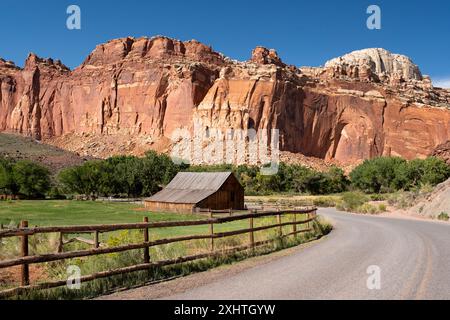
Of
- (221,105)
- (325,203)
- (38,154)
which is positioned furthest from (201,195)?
(221,105)

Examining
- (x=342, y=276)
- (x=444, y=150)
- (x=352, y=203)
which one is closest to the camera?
(x=342, y=276)

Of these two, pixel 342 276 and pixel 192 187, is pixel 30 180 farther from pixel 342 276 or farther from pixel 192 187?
pixel 342 276

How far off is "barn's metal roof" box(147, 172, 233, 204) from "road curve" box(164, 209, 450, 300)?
1345 inches

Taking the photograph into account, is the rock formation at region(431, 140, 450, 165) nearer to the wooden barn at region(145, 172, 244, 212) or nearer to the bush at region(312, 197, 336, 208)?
the bush at region(312, 197, 336, 208)

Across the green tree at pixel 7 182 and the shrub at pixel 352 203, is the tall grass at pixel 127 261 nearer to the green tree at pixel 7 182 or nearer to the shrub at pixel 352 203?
the shrub at pixel 352 203

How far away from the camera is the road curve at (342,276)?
8117 millimetres

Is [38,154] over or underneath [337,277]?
over

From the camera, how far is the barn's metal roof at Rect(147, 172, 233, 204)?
49.2 meters

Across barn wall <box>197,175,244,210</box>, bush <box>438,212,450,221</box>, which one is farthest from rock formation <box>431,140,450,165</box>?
bush <box>438,212,450,221</box>

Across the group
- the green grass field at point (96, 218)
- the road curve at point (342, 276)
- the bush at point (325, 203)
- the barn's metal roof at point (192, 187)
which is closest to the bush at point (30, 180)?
the green grass field at point (96, 218)

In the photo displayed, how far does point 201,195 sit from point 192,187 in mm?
3876

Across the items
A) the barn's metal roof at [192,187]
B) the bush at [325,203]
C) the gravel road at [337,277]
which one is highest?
the barn's metal roof at [192,187]

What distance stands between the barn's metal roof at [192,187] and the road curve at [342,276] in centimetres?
3417

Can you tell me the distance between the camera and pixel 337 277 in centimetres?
967
